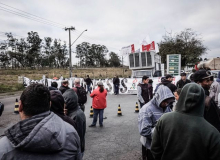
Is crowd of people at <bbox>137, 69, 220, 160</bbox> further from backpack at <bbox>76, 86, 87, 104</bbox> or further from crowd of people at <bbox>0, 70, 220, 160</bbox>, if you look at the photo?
backpack at <bbox>76, 86, 87, 104</bbox>

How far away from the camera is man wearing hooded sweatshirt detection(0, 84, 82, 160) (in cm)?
129

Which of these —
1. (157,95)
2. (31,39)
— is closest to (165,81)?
(157,95)

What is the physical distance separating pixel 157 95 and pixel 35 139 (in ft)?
7.22

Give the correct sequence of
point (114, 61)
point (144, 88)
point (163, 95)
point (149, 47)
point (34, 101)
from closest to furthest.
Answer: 1. point (34, 101)
2. point (163, 95)
3. point (144, 88)
4. point (149, 47)
5. point (114, 61)

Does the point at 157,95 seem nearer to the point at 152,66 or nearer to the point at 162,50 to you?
the point at 152,66

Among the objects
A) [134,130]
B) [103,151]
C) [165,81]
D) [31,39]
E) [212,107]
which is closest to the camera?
[212,107]

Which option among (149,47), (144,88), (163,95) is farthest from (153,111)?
(149,47)

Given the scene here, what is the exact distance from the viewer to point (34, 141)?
4.16 feet

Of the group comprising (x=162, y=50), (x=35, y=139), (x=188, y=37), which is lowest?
(x=35, y=139)

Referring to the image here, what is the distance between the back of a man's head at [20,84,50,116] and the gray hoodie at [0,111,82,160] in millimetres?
92

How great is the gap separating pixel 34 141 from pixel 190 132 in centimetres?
138

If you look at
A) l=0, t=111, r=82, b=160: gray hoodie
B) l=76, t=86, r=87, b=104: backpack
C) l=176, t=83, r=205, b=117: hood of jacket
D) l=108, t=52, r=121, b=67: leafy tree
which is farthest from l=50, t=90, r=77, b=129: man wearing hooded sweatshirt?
l=108, t=52, r=121, b=67: leafy tree

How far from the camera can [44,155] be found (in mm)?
1349

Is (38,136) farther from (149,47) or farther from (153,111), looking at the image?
(149,47)
